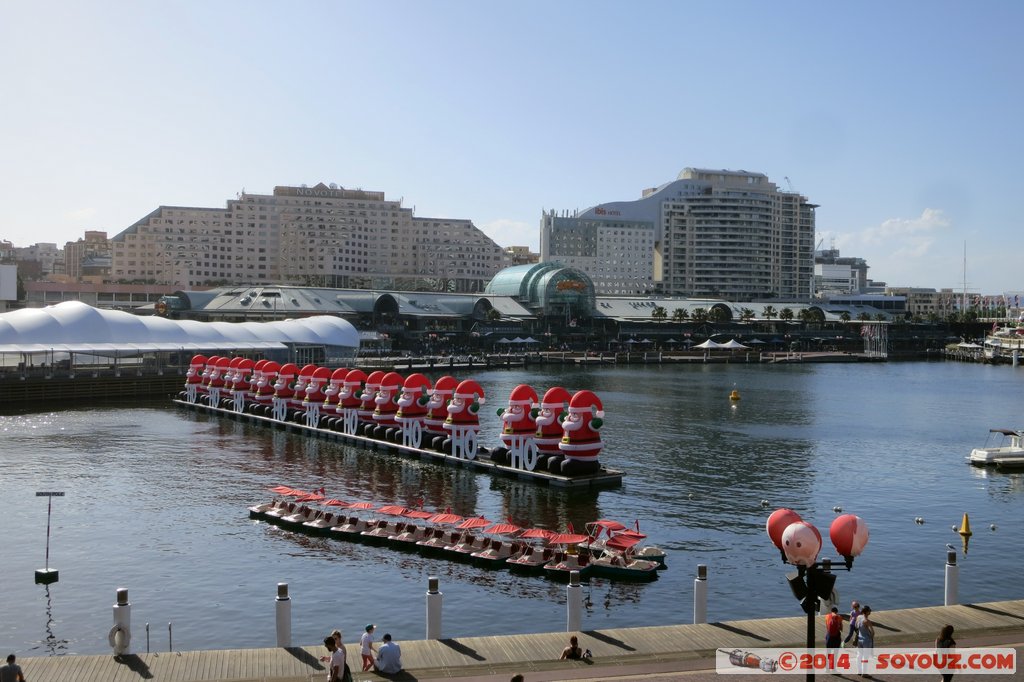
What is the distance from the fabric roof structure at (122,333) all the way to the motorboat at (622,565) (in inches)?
2955

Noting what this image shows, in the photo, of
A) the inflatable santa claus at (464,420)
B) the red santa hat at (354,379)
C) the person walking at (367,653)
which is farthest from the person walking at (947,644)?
the red santa hat at (354,379)

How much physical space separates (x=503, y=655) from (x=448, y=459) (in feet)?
122

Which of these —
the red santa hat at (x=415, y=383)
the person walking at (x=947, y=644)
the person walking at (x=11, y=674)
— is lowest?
the person walking at (x=11, y=674)

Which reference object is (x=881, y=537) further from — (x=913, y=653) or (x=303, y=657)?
(x=303, y=657)

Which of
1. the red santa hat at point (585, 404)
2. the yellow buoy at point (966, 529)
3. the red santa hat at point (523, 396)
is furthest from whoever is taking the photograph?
the red santa hat at point (523, 396)

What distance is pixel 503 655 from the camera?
23.7 metres

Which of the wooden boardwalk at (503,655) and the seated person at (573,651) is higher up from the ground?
the seated person at (573,651)

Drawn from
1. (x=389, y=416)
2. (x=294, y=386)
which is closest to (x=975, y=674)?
(x=389, y=416)

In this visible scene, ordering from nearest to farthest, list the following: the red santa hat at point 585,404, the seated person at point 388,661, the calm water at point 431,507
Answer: the seated person at point 388,661
the calm water at point 431,507
the red santa hat at point 585,404

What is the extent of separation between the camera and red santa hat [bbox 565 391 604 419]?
172ft

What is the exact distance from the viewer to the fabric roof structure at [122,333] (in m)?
96.3

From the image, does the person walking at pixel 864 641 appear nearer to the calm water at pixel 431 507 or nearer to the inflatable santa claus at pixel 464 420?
the calm water at pixel 431 507

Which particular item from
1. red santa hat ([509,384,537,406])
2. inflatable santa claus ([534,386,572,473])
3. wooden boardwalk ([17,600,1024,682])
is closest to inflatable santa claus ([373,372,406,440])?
red santa hat ([509,384,537,406])

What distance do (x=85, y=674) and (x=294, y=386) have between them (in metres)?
58.2
